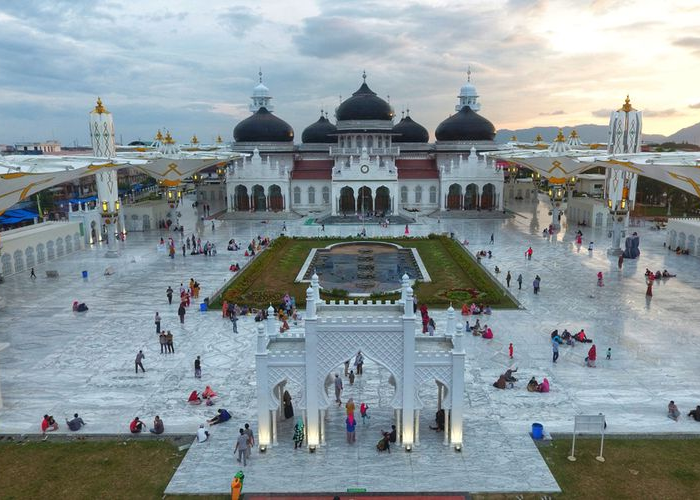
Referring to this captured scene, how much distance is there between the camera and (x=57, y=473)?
12414mm

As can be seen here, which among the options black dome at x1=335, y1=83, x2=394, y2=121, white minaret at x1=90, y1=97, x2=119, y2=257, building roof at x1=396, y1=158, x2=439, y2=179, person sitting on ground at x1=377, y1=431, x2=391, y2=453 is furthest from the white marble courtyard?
black dome at x1=335, y1=83, x2=394, y2=121

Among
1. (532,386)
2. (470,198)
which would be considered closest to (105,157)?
(532,386)

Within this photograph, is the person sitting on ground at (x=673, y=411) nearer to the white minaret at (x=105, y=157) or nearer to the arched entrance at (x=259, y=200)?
the white minaret at (x=105, y=157)

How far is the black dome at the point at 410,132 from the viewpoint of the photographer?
67.5m

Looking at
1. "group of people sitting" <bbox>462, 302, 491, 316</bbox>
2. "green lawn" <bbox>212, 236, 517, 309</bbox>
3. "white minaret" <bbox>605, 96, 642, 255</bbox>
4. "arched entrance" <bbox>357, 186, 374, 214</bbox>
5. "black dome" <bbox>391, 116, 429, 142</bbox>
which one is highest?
"black dome" <bbox>391, 116, 429, 142</bbox>

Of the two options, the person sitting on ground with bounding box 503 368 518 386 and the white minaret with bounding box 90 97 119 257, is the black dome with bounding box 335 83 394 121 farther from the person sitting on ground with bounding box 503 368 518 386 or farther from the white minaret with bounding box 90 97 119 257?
the person sitting on ground with bounding box 503 368 518 386

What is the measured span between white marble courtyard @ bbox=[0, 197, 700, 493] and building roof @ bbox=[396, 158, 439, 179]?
27.7 metres

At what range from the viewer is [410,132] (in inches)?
2657

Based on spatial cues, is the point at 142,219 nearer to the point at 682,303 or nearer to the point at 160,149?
the point at 160,149

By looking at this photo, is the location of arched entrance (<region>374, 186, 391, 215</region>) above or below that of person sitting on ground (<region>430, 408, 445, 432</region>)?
above

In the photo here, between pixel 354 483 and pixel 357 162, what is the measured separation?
43611 mm

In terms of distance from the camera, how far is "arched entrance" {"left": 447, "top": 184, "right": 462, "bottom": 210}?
56.9 m

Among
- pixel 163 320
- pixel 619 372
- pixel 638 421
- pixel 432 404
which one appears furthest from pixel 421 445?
pixel 163 320

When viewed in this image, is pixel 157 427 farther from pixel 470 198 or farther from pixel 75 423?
pixel 470 198
